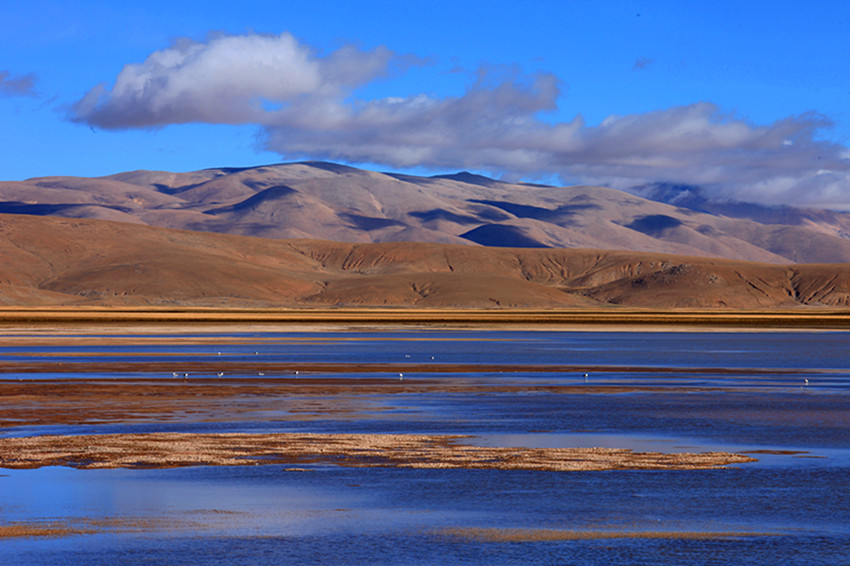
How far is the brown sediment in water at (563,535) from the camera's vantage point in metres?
→ 15.2

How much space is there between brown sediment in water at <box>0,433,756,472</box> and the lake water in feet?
2.36

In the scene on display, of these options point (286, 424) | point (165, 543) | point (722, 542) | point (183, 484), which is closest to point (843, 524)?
point (722, 542)

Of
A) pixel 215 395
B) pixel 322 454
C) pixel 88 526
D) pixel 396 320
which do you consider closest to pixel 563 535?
pixel 88 526

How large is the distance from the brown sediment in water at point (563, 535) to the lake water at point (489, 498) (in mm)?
31

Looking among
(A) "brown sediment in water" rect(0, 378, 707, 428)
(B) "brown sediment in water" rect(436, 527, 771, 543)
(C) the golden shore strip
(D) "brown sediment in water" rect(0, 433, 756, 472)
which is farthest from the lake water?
(C) the golden shore strip

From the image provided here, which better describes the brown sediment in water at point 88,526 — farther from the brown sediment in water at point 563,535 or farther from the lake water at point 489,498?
the brown sediment in water at point 563,535

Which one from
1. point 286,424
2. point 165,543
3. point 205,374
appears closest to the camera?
point 165,543

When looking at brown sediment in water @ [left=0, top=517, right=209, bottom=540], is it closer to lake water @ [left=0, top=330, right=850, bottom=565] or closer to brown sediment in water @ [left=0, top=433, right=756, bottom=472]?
lake water @ [left=0, top=330, right=850, bottom=565]

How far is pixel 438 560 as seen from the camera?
14.0 m

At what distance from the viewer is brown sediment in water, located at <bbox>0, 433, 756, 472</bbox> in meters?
21.3

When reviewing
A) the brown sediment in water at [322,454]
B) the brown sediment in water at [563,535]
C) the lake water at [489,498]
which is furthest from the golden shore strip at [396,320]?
the brown sediment in water at [563,535]

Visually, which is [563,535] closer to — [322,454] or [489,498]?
[489,498]

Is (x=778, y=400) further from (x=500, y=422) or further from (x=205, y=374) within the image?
(x=205, y=374)

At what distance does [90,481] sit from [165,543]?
5262 millimetres
